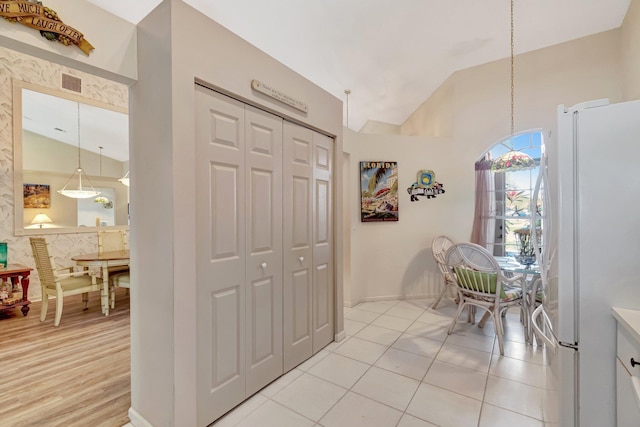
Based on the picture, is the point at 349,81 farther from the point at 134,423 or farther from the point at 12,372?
the point at 12,372

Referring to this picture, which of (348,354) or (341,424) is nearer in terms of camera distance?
(341,424)

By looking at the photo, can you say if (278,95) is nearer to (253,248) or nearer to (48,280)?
(253,248)

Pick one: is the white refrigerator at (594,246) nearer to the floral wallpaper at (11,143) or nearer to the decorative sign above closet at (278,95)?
the decorative sign above closet at (278,95)

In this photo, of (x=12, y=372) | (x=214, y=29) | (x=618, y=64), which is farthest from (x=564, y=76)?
(x=12, y=372)

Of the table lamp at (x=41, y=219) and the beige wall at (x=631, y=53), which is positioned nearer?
the beige wall at (x=631, y=53)

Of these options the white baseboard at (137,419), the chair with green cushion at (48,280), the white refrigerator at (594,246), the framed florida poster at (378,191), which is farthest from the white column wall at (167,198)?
the framed florida poster at (378,191)

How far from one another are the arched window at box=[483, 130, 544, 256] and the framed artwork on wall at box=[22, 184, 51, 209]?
6827 millimetres

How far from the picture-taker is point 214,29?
1638mm

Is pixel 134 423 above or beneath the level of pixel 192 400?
beneath

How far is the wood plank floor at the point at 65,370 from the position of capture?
5.82 feet

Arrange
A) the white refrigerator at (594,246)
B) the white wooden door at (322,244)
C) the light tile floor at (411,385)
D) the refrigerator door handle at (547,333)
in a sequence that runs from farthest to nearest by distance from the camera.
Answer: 1. the white wooden door at (322,244)
2. the light tile floor at (411,385)
3. the refrigerator door handle at (547,333)
4. the white refrigerator at (594,246)

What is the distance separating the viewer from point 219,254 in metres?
1.72

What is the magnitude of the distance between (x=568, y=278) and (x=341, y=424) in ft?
4.94

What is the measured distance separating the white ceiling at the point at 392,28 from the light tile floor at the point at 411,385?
129 inches
